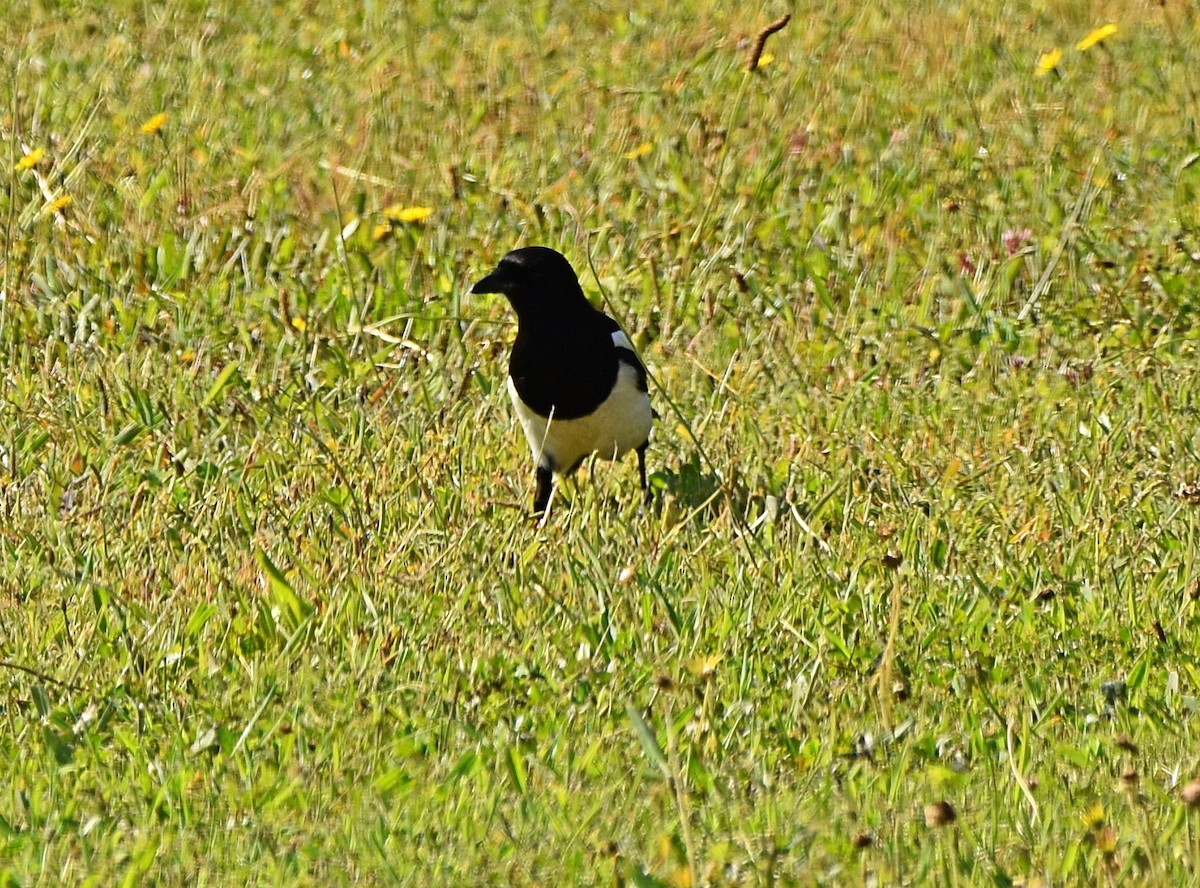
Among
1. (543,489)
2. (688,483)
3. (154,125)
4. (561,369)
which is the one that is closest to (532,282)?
(561,369)

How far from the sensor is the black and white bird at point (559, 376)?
19.4 feet

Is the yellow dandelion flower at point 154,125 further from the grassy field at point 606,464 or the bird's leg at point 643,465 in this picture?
the bird's leg at point 643,465

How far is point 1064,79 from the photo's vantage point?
358 inches

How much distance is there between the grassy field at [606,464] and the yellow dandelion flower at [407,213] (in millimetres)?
22

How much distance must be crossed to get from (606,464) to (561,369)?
0.48 metres

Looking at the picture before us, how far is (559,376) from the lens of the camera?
19.4 feet

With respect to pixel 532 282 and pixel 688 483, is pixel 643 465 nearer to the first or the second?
pixel 688 483

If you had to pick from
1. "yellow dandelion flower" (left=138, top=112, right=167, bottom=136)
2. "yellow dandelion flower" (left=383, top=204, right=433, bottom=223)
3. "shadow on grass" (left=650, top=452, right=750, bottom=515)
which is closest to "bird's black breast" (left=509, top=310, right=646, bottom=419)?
"shadow on grass" (left=650, top=452, right=750, bottom=515)

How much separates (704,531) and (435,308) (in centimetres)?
230

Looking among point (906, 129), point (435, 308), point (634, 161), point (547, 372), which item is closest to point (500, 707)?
point (547, 372)

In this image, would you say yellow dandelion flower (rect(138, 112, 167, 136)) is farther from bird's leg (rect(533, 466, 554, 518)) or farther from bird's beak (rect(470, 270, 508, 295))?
bird's leg (rect(533, 466, 554, 518))

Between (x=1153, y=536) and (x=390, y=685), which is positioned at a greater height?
(x=390, y=685)

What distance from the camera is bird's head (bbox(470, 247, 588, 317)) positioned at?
5.92 meters

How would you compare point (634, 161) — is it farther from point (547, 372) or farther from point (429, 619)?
point (429, 619)
